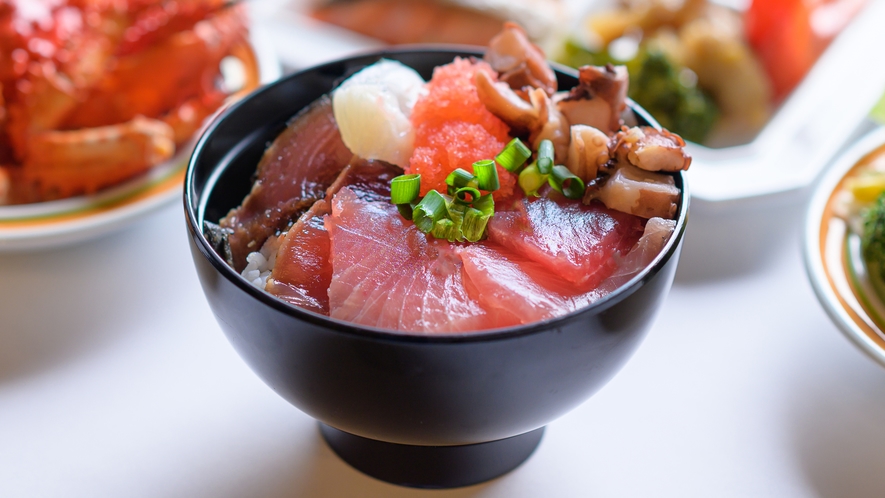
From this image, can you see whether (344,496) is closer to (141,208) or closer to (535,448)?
(535,448)

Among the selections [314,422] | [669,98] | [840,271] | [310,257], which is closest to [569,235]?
[310,257]

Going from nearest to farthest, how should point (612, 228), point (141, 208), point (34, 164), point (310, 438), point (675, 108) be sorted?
point (612, 228), point (310, 438), point (141, 208), point (34, 164), point (675, 108)

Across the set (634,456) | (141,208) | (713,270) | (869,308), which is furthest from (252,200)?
(869,308)

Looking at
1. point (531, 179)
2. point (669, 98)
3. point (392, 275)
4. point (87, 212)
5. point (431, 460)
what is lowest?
point (87, 212)

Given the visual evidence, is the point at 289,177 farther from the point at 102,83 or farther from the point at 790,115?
the point at 790,115

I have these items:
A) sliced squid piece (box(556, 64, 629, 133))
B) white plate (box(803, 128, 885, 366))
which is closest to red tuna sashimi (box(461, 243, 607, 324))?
sliced squid piece (box(556, 64, 629, 133))

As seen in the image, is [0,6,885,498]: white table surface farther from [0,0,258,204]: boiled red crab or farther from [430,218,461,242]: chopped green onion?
[430,218,461,242]: chopped green onion
